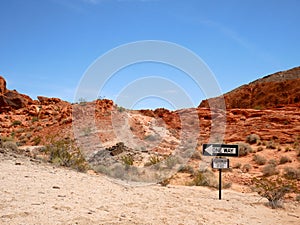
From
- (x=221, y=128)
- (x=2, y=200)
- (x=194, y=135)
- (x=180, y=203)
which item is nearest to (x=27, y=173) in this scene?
(x=2, y=200)

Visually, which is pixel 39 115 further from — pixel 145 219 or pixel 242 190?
pixel 145 219

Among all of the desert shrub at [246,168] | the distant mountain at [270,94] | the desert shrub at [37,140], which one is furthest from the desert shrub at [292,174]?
the distant mountain at [270,94]

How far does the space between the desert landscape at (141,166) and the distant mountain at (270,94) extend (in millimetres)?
662

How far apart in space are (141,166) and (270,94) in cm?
3533

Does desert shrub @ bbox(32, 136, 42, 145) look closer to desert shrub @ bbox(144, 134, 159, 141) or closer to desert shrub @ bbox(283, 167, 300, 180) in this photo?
desert shrub @ bbox(144, 134, 159, 141)

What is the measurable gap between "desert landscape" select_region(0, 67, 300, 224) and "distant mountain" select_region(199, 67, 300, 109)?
0.66 m

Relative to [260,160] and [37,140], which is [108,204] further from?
[37,140]

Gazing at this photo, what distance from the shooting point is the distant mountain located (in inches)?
1730

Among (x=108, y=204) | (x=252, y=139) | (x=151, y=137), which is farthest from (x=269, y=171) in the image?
(x=151, y=137)

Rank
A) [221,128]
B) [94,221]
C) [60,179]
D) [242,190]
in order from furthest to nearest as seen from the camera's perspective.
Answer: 1. [221,128]
2. [242,190]
3. [60,179]
4. [94,221]

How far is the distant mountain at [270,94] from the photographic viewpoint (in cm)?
4394

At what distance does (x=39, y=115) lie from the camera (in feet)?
121

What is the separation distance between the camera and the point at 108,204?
7262 mm

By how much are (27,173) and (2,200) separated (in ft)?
10.1
